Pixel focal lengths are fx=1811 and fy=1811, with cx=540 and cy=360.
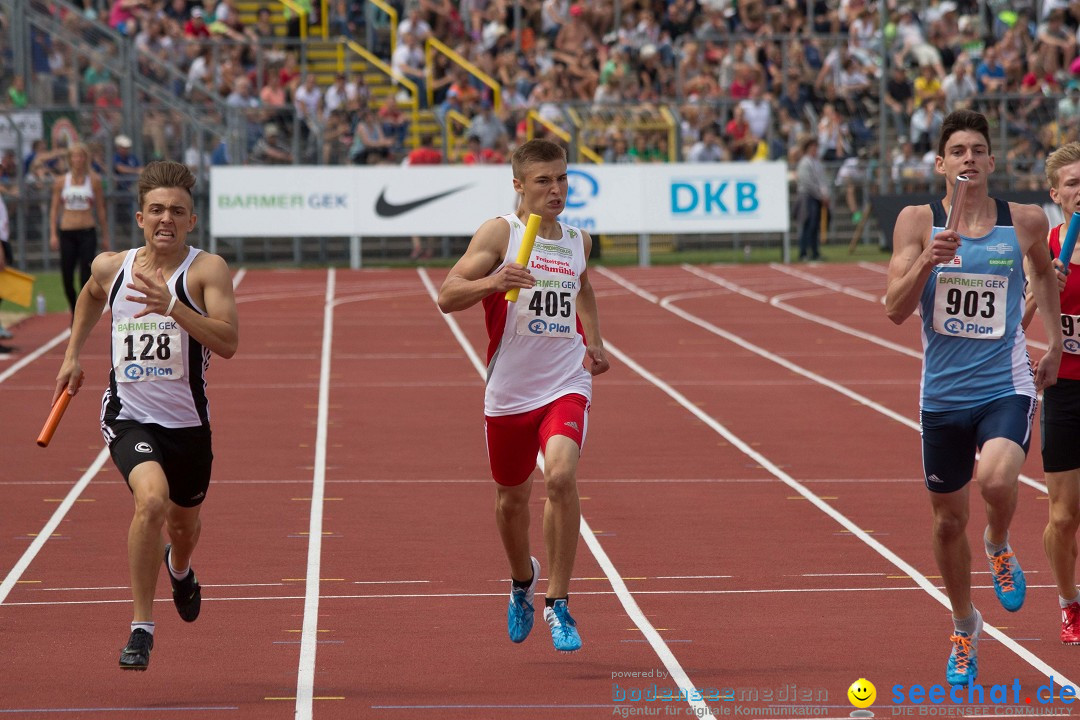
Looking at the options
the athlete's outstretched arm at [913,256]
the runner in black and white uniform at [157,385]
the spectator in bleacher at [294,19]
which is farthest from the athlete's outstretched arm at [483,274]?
the spectator in bleacher at [294,19]

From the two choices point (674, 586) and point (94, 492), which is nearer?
point (674, 586)

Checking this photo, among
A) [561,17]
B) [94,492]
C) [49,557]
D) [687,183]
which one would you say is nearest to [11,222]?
[687,183]

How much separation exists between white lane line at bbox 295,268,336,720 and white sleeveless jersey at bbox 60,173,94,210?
3.81m

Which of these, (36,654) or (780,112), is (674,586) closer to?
(36,654)

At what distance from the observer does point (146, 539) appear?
6.40m

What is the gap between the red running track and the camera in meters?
6.53

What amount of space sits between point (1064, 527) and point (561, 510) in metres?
1.95

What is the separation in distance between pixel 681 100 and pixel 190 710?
1080 inches

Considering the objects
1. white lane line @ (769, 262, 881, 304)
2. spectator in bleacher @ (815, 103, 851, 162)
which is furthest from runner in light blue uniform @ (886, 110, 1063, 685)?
spectator in bleacher @ (815, 103, 851, 162)

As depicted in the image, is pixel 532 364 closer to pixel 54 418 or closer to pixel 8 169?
pixel 54 418

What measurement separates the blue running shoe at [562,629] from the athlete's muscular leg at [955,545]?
1364 millimetres

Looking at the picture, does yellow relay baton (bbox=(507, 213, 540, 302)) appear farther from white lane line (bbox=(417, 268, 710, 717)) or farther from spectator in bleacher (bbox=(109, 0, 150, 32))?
spectator in bleacher (bbox=(109, 0, 150, 32))

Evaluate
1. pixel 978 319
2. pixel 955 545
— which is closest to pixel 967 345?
pixel 978 319

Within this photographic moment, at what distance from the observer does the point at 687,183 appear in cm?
2745
